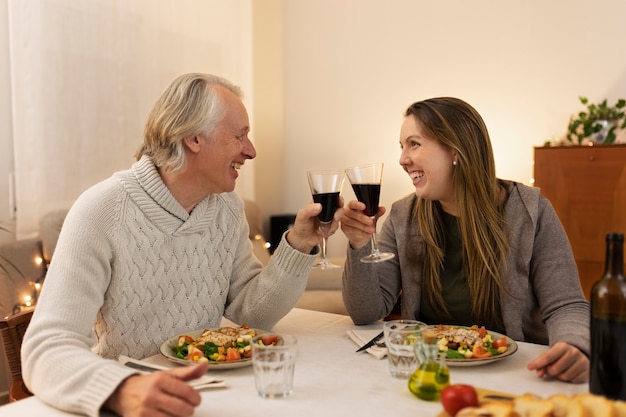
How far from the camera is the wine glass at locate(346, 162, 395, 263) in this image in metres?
1.71

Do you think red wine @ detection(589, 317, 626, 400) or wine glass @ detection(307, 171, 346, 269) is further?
wine glass @ detection(307, 171, 346, 269)

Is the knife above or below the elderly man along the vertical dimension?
below

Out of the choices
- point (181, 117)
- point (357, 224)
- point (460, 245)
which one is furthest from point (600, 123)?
point (181, 117)

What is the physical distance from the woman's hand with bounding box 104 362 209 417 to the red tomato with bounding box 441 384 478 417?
408 millimetres

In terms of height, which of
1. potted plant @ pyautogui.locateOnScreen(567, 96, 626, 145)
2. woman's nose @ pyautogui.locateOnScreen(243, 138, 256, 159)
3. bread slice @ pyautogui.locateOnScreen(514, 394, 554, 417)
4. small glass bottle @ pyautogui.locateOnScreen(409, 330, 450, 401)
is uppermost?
potted plant @ pyautogui.locateOnScreen(567, 96, 626, 145)

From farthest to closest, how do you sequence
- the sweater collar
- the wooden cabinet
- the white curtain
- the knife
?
the wooden cabinet
the white curtain
the sweater collar
the knife

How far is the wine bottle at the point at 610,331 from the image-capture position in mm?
1016

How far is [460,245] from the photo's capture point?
2041 millimetres

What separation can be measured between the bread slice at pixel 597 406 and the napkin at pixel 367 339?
1.88ft

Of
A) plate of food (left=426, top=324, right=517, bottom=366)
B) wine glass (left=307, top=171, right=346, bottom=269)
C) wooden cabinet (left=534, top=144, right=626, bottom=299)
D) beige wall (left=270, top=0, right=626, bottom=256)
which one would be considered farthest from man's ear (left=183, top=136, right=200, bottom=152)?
beige wall (left=270, top=0, right=626, bottom=256)

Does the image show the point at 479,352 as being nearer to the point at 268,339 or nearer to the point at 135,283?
the point at 268,339

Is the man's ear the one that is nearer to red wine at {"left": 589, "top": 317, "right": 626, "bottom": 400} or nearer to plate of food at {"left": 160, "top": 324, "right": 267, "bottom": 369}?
plate of food at {"left": 160, "top": 324, "right": 267, "bottom": 369}

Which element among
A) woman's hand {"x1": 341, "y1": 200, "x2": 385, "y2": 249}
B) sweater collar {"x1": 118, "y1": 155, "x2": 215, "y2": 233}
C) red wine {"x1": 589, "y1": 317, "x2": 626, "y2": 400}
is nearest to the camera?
red wine {"x1": 589, "y1": 317, "x2": 626, "y2": 400}

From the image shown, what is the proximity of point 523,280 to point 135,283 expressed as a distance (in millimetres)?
1104
